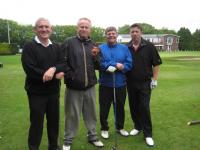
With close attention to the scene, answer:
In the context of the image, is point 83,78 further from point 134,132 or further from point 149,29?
point 149,29

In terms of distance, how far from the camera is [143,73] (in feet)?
21.2

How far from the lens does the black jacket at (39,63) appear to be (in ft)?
16.8

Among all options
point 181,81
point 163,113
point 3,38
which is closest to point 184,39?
point 3,38

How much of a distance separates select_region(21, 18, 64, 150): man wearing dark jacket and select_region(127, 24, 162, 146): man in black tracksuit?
5.65ft

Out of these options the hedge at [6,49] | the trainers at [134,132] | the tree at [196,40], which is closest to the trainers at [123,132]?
the trainers at [134,132]

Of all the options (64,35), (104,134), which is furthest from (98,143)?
(64,35)

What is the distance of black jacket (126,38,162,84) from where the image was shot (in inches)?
254

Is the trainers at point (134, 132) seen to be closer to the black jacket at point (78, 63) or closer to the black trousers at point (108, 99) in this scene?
the black trousers at point (108, 99)

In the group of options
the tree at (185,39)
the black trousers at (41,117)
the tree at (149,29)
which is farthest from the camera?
the tree at (149,29)

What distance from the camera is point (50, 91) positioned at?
5.38 meters

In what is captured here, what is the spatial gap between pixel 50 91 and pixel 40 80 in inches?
11.1

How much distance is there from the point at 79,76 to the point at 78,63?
9.1 inches

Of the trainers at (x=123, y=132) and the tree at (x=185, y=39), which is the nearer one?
the trainers at (x=123, y=132)

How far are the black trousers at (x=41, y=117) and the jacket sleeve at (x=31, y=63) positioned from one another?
15.0 inches
